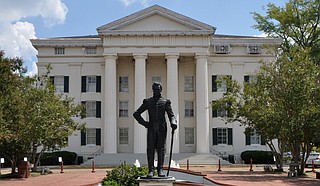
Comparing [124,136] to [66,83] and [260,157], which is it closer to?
[66,83]

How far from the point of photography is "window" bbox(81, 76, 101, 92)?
50.2 m

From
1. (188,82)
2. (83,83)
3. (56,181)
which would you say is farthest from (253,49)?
(56,181)

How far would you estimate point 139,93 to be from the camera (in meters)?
47.6

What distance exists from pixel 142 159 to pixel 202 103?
8.05 metres

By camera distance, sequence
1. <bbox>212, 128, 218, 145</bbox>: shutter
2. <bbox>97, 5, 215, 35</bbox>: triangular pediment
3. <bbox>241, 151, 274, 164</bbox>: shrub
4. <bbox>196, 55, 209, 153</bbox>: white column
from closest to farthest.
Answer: <bbox>241, 151, 274, 164</bbox>: shrub < <bbox>196, 55, 209, 153</bbox>: white column < <bbox>97, 5, 215, 35</bbox>: triangular pediment < <bbox>212, 128, 218, 145</bbox>: shutter

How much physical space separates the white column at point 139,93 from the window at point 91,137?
424cm

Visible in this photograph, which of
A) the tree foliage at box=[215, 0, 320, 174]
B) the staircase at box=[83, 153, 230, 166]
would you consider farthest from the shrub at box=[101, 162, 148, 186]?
the staircase at box=[83, 153, 230, 166]

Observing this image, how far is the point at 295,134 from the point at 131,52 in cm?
2372

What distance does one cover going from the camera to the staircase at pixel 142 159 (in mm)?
44625

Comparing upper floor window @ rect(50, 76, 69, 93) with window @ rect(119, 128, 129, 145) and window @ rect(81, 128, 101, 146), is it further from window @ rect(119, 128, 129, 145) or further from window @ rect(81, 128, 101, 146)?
window @ rect(119, 128, 129, 145)

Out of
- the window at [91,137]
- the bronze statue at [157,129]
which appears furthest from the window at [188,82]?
the bronze statue at [157,129]

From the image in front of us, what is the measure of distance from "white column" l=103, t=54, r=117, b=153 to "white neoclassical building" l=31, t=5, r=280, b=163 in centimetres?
10

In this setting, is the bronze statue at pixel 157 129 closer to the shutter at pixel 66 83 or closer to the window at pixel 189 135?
the window at pixel 189 135

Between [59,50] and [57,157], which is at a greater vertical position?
[59,50]
